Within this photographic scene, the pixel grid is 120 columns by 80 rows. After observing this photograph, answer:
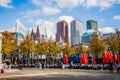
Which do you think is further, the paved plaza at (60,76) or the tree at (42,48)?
the tree at (42,48)

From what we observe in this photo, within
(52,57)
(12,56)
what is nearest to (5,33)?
(12,56)

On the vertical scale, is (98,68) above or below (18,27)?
below

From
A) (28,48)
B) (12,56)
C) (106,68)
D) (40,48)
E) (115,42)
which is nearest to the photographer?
(106,68)

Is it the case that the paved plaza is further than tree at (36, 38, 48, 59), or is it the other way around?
tree at (36, 38, 48, 59)

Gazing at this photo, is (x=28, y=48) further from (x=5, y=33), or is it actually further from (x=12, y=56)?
(x=12, y=56)

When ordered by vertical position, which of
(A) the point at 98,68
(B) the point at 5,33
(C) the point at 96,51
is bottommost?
(A) the point at 98,68

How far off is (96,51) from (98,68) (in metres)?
17.1

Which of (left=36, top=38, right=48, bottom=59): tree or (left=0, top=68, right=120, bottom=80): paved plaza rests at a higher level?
(left=36, top=38, right=48, bottom=59): tree

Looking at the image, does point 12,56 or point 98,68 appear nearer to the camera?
point 98,68

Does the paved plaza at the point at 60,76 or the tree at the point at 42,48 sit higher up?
the tree at the point at 42,48

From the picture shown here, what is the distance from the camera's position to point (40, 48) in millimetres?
88688

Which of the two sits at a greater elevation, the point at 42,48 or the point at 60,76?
the point at 42,48

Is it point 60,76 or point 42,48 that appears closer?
point 60,76

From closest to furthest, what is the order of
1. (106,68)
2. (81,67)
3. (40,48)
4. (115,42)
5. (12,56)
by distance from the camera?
(106,68), (81,67), (115,42), (40,48), (12,56)
